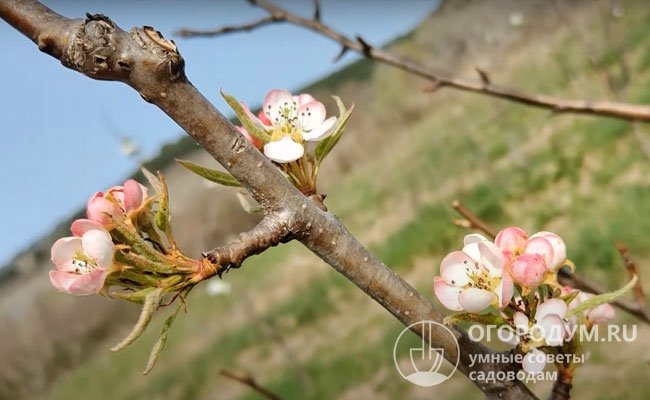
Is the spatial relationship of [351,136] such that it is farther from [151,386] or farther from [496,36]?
[151,386]

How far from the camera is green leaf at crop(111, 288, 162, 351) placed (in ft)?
1.15

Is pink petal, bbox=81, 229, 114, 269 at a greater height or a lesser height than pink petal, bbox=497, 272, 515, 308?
lesser

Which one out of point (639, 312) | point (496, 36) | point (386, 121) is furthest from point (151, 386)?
point (496, 36)

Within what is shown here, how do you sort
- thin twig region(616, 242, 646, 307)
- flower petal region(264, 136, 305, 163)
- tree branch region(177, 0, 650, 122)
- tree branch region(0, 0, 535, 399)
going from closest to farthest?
tree branch region(0, 0, 535, 399) < flower petal region(264, 136, 305, 163) < thin twig region(616, 242, 646, 307) < tree branch region(177, 0, 650, 122)

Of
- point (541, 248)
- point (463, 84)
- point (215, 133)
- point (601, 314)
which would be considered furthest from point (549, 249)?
point (463, 84)

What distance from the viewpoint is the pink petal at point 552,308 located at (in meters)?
0.43

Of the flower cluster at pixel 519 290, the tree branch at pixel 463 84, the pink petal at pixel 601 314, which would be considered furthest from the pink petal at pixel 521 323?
the tree branch at pixel 463 84

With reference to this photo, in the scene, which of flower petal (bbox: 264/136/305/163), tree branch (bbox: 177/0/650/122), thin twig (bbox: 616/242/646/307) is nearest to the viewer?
flower petal (bbox: 264/136/305/163)

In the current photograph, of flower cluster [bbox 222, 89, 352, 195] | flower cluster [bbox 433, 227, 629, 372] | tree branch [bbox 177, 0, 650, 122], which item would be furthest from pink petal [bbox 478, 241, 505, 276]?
tree branch [bbox 177, 0, 650, 122]

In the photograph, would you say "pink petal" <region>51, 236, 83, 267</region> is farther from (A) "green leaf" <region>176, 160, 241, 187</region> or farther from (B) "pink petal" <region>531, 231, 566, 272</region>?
(B) "pink petal" <region>531, 231, 566, 272</region>

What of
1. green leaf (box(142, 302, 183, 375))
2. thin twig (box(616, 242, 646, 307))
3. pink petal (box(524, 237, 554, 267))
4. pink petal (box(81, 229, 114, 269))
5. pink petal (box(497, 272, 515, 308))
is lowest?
green leaf (box(142, 302, 183, 375))

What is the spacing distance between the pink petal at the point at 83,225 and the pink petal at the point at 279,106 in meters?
0.15

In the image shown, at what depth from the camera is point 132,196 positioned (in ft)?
1.39

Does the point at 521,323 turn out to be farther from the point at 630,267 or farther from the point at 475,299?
the point at 630,267
